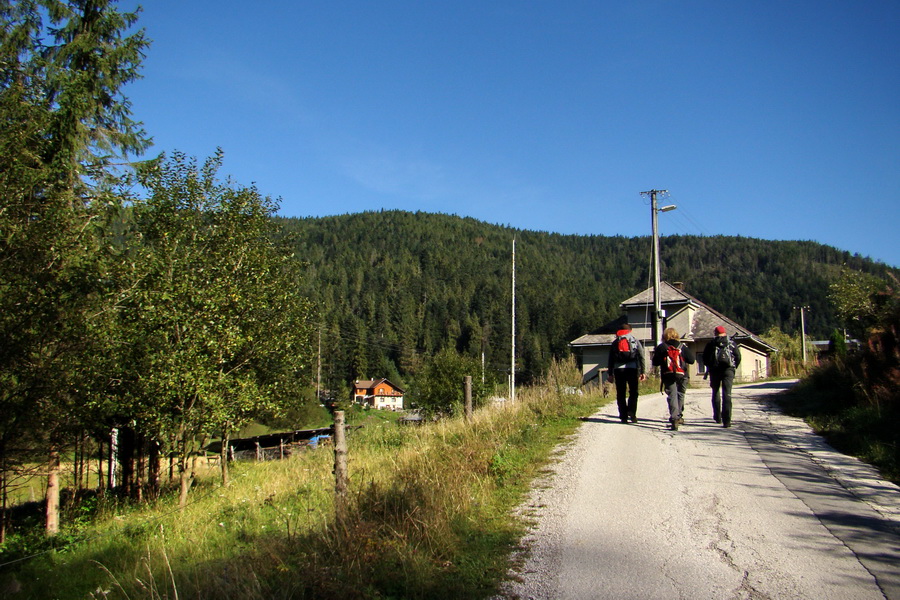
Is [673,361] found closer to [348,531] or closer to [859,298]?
[348,531]

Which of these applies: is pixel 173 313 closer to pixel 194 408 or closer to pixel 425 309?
pixel 194 408

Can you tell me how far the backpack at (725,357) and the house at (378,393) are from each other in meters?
78.9

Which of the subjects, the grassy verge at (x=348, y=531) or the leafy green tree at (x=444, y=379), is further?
the leafy green tree at (x=444, y=379)

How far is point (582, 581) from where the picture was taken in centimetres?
463

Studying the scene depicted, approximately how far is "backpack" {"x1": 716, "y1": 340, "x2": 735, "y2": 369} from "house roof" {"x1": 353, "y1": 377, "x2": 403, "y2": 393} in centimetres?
8240

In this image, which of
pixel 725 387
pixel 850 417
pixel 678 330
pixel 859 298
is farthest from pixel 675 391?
pixel 678 330

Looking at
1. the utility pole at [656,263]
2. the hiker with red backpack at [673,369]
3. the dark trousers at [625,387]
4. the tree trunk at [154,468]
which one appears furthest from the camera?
the utility pole at [656,263]

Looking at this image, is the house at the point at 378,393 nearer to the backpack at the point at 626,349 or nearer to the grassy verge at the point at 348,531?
the grassy verge at the point at 348,531

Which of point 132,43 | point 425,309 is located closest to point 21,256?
point 132,43

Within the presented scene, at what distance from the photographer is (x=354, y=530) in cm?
545

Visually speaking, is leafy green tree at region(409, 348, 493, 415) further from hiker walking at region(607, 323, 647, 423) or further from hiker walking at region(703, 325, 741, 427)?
hiker walking at region(703, 325, 741, 427)

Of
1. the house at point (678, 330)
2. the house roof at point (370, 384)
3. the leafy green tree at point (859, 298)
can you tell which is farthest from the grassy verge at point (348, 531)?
the house roof at point (370, 384)

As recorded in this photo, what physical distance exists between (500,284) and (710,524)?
124m

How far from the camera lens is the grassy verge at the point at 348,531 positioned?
15.6 ft
